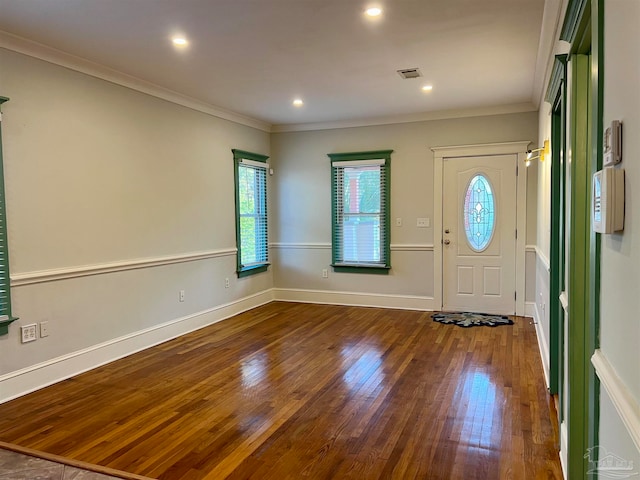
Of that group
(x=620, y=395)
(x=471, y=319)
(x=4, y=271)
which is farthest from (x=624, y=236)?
(x=471, y=319)

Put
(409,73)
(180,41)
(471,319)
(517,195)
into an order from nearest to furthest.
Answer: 1. (180,41)
2. (409,73)
3. (471,319)
4. (517,195)

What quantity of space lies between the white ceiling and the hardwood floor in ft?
8.46

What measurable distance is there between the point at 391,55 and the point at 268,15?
1198 millimetres

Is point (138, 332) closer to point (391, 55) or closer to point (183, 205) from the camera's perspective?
point (183, 205)

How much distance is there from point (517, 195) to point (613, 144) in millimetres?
4813

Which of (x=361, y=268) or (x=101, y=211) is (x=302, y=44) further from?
(x=361, y=268)

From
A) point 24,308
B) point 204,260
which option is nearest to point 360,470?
point 24,308

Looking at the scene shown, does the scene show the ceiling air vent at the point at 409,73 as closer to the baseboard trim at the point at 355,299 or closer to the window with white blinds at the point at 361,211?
the window with white blinds at the point at 361,211

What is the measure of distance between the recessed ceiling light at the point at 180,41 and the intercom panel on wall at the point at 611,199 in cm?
304

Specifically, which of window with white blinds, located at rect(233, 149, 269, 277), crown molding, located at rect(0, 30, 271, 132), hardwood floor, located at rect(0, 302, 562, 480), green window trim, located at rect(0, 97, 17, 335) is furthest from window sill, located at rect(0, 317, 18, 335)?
window with white blinds, located at rect(233, 149, 269, 277)

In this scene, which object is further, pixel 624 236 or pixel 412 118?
pixel 412 118

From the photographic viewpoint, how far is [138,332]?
4.39 meters

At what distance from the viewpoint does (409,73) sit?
4211 mm

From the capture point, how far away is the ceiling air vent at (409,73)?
13.5ft
